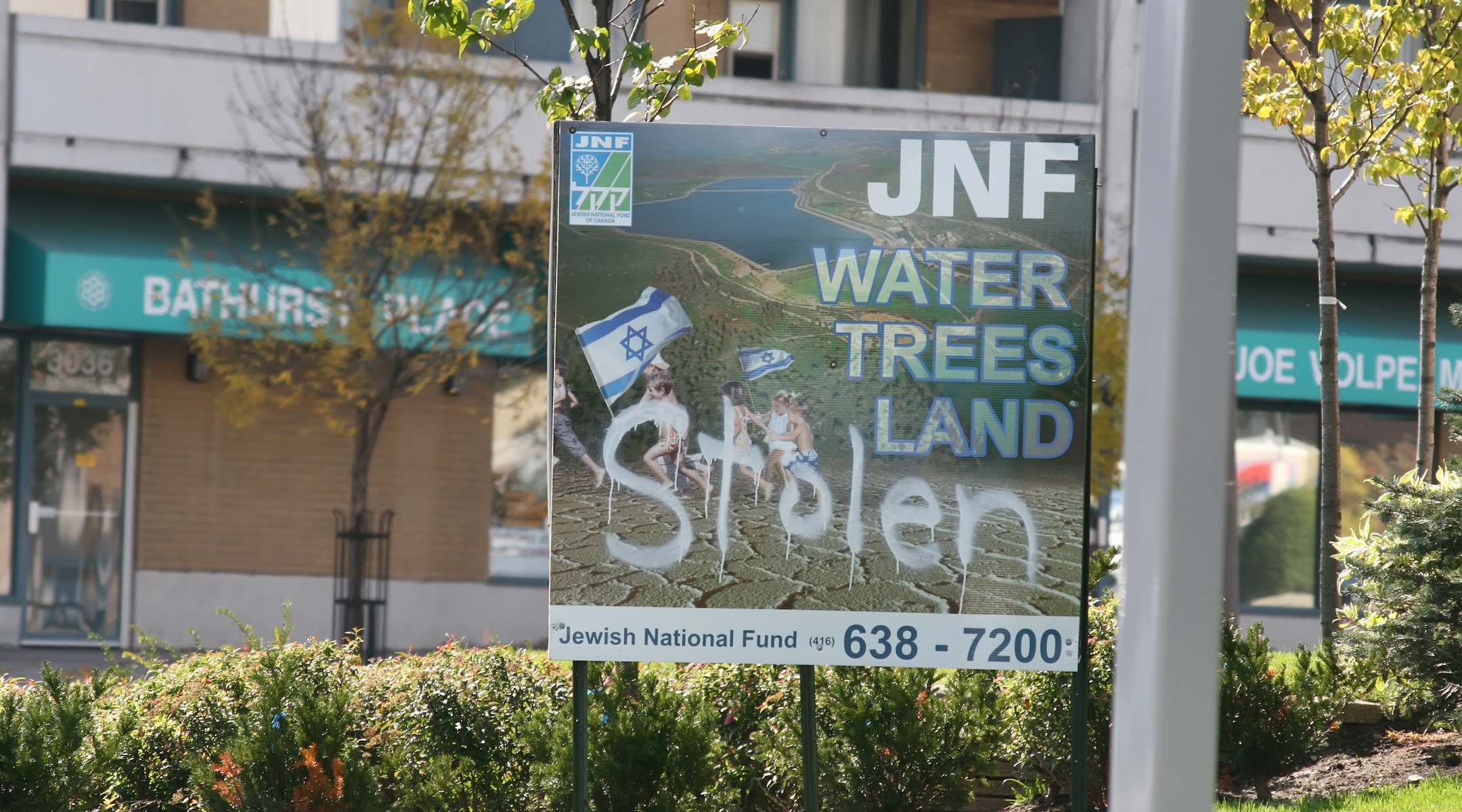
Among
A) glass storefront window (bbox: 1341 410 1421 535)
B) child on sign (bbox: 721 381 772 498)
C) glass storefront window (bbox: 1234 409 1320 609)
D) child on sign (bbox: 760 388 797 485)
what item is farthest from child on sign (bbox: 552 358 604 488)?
glass storefront window (bbox: 1341 410 1421 535)

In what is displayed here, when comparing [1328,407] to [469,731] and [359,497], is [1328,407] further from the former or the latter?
[359,497]

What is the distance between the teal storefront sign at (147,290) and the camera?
13.1 meters

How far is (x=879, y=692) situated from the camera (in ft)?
18.8

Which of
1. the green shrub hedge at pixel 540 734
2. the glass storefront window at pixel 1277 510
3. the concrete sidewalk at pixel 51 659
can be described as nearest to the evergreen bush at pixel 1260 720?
the green shrub hedge at pixel 540 734

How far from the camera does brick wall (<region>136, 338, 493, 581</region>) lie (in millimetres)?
14555

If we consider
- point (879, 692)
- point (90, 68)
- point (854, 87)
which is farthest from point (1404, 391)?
point (90, 68)

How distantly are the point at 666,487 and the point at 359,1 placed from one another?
442 inches

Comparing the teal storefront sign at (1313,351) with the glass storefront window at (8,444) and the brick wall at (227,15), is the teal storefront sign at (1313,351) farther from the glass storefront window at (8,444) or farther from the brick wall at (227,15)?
the glass storefront window at (8,444)

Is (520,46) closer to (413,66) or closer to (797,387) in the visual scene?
(413,66)

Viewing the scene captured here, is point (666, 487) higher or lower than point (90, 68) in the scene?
lower

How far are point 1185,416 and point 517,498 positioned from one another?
13.1m

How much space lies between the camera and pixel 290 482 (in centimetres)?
1488

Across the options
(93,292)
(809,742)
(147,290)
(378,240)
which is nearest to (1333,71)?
(809,742)

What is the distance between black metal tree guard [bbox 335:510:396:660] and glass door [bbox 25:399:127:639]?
2.37m
